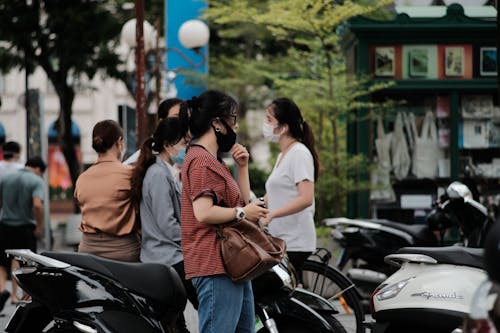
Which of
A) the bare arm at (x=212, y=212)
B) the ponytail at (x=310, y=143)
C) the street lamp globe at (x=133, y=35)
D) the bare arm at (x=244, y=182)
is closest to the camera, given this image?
the bare arm at (x=212, y=212)

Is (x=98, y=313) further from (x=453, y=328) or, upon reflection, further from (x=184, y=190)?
(x=453, y=328)

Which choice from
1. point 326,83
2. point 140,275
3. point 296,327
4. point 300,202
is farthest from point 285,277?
point 326,83

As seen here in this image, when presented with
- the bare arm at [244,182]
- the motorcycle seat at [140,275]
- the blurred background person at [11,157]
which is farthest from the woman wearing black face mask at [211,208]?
the blurred background person at [11,157]

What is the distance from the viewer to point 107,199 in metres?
7.16

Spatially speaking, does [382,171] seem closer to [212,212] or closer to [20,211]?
[20,211]

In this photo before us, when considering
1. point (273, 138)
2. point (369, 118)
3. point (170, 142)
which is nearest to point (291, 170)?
point (273, 138)

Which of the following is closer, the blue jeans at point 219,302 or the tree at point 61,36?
the blue jeans at point 219,302

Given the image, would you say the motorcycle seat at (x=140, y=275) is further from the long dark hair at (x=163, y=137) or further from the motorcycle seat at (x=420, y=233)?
the motorcycle seat at (x=420, y=233)

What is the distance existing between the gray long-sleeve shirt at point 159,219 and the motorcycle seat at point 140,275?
874 millimetres

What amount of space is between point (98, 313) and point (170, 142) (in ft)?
5.45

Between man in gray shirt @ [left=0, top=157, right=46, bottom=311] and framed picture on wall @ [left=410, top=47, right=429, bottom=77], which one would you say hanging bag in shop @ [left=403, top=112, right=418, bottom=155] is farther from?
man in gray shirt @ [left=0, top=157, right=46, bottom=311]

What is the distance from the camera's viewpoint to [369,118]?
53.3ft

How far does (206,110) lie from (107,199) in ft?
4.62

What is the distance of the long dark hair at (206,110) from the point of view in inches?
236
